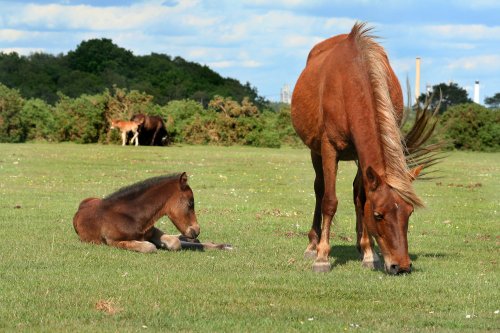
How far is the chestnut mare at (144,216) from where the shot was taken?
11250 millimetres

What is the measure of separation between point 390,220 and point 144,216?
11.8 feet

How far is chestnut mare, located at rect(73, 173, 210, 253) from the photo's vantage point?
1125cm

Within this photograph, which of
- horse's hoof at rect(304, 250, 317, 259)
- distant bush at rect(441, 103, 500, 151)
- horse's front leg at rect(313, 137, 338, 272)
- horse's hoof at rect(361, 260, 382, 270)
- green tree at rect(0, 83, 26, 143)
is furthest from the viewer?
distant bush at rect(441, 103, 500, 151)

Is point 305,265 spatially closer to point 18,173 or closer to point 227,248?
point 227,248

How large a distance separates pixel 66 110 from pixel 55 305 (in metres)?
41.0

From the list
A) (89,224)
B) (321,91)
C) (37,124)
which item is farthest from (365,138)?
(37,124)

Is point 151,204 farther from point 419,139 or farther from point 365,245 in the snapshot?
point 419,139

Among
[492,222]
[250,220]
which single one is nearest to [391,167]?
[250,220]

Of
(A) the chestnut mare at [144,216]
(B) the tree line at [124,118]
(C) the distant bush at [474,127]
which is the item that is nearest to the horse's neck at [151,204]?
(A) the chestnut mare at [144,216]

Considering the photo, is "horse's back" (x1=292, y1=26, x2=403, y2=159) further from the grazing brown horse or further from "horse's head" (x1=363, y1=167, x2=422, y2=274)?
the grazing brown horse

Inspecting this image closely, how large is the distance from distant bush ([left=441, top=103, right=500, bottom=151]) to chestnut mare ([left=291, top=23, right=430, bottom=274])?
39.3 metres

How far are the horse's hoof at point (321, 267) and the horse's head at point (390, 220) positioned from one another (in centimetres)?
82

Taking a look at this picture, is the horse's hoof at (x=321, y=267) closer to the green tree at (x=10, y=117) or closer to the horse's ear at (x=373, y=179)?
the horse's ear at (x=373, y=179)

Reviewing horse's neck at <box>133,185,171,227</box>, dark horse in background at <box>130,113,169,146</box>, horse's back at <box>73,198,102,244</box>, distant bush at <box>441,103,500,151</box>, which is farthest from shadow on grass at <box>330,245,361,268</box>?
distant bush at <box>441,103,500,151</box>
